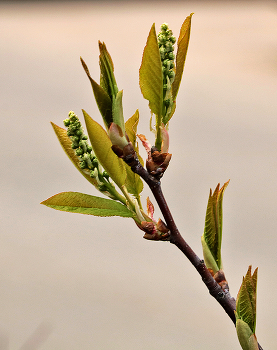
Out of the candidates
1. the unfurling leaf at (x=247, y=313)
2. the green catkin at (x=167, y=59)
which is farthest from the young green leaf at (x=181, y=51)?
the unfurling leaf at (x=247, y=313)

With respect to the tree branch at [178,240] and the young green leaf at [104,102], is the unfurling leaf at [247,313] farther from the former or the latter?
the young green leaf at [104,102]

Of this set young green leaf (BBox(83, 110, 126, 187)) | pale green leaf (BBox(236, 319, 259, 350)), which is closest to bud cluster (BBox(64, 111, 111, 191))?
young green leaf (BBox(83, 110, 126, 187))

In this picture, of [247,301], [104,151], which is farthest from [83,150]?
[247,301]

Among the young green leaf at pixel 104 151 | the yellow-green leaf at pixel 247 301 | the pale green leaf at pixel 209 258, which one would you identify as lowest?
the yellow-green leaf at pixel 247 301

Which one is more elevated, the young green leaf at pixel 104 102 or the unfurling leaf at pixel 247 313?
the young green leaf at pixel 104 102

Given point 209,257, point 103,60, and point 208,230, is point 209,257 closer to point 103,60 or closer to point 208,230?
point 208,230

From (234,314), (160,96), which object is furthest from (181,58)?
(234,314)
